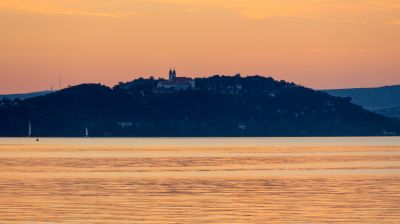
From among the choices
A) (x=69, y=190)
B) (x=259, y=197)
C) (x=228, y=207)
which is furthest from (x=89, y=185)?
(x=228, y=207)

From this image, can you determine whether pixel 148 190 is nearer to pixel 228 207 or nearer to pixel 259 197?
pixel 259 197

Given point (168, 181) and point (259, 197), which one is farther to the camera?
point (168, 181)

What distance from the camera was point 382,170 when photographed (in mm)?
89812

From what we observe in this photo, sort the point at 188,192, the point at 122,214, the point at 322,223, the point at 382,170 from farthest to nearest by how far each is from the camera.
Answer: the point at 382,170 → the point at 188,192 → the point at 122,214 → the point at 322,223

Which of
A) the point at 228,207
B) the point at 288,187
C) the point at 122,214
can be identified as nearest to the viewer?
the point at 122,214

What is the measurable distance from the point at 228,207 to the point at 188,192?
11.2 m

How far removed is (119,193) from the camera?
6138 cm

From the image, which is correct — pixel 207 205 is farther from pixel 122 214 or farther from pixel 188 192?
pixel 188 192

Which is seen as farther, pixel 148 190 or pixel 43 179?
pixel 43 179

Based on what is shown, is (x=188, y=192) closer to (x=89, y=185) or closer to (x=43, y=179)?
(x=89, y=185)

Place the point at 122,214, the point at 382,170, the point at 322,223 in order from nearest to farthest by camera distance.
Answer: the point at 322,223 < the point at 122,214 < the point at 382,170

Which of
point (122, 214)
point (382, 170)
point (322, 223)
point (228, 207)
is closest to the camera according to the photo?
point (322, 223)

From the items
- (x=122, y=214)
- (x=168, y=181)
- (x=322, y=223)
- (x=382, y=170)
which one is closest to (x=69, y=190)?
(x=168, y=181)

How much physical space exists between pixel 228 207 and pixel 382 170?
134ft
